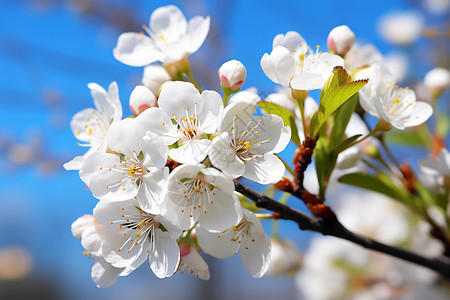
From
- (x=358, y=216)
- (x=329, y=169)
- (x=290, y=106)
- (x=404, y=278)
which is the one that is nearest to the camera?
(x=329, y=169)

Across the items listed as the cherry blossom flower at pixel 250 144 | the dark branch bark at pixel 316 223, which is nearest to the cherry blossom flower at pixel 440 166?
the dark branch bark at pixel 316 223

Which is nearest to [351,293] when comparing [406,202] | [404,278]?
[404,278]

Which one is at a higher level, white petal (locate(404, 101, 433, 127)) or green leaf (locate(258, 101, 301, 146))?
green leaf (locate(258, 101, 301, 146))

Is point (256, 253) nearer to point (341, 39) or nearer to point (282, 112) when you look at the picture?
point (282, 112)

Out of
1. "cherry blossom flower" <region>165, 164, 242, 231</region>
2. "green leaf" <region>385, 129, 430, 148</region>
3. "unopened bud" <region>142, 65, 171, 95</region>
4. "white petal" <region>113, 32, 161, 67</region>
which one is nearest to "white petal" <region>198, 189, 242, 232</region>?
"cherry blossom flower" <region>165, 164, 242, 231</region>

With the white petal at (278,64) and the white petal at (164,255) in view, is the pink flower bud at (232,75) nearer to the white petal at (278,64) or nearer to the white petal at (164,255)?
the white petal at (278,64)

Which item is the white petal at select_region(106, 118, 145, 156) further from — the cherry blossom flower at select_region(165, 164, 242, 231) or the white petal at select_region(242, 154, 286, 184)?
the white petal at select_region(242, 154, 286, 184)

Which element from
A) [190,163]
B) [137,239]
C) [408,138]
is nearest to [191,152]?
[190,163]

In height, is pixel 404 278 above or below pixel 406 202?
below

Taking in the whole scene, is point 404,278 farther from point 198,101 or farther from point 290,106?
point 198,101
